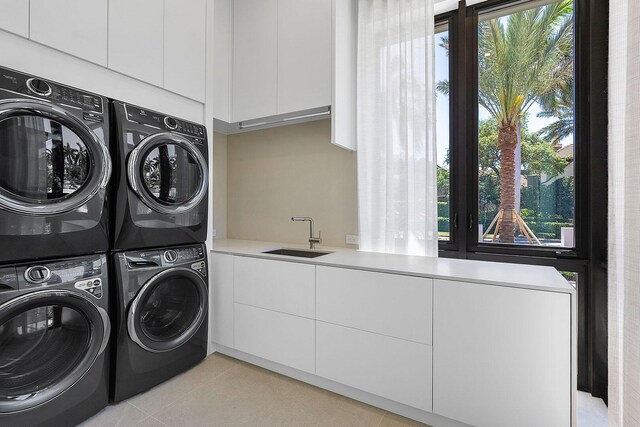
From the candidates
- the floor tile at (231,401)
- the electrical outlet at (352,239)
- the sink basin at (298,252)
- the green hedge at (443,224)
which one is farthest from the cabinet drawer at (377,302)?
the green hedge at (443,224)

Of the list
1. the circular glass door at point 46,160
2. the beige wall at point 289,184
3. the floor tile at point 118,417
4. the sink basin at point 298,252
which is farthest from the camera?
the beige wall at point 289,184

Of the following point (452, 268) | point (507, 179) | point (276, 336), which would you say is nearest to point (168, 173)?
point (276, 336)

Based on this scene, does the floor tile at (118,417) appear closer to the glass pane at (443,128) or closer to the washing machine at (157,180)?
the washing machine at (157,180)

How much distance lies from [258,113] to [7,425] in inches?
89.9

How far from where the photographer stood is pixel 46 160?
1.42 metres

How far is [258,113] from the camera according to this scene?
254 cm

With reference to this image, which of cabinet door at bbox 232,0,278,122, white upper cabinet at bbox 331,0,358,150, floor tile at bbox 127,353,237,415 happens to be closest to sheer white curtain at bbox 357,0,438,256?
white upper cabinet at bbox 331,0,358,150

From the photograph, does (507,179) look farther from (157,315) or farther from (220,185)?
(220,185)

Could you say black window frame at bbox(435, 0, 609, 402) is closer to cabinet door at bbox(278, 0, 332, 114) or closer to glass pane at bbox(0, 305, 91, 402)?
cabinet door at bbox(278, 0, 332, 114)

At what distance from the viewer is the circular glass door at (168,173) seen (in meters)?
1.79

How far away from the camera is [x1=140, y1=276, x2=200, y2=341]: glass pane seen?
6.18 feet

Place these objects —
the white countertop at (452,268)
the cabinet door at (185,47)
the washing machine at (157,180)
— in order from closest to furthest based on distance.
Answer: the white countertop at (452,268) → the washing machine at (157,180) → the cabinet door at (185,47)

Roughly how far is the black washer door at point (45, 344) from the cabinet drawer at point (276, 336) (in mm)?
858

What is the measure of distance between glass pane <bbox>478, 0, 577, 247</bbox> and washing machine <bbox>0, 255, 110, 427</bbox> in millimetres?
2425
